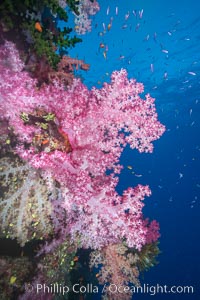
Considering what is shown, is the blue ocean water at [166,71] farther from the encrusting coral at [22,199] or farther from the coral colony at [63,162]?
the encrusting coral at [22,199]

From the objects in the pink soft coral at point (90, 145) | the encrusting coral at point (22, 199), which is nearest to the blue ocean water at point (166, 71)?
the pink soft coral at point (90, 145)

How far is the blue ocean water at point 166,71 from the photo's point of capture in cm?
2702

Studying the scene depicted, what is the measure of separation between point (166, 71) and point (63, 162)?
36.8 m

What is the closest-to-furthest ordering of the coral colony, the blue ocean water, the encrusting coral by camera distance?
the coral colony < the encrusting coral < the blue ocean water

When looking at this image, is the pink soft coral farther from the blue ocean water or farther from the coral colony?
the blue ocean water

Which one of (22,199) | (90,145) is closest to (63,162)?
(90,145)

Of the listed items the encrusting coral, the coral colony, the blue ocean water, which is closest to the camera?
the coral colony

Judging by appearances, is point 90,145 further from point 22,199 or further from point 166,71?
point 166,71

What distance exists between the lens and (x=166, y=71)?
37.0 meters

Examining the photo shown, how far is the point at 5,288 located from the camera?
446 centimetres

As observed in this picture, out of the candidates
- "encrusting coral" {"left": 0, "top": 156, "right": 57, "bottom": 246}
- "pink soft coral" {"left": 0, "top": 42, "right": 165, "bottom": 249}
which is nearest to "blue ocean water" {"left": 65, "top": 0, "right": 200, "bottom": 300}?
"pink soft coral" {"left": 0, "top": 42, "right": 165, "bottom": 249}

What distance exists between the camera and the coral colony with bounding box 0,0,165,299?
3975 mm

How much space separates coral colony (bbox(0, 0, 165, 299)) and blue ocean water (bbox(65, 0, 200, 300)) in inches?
→ 169

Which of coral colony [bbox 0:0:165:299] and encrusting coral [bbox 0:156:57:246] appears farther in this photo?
encrusting coral [bbox 0:156:57:246]
